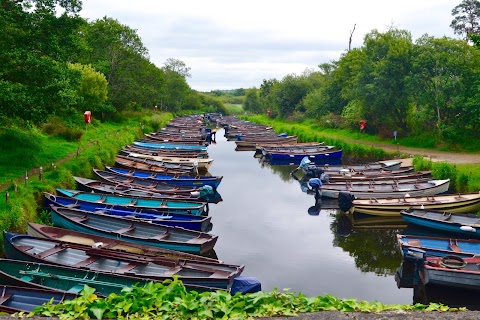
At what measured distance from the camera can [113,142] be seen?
3488cm

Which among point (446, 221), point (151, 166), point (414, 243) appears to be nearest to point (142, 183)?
point (151, 166)

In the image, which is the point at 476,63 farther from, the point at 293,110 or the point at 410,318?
the point at 293,110

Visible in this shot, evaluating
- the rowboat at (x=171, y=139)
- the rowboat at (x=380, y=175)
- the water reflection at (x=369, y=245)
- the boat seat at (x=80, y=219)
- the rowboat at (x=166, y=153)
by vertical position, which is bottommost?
the water reflection at (x=369, y=245)

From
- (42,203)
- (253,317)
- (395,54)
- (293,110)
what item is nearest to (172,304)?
(253,317)

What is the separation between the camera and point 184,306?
6719 mm

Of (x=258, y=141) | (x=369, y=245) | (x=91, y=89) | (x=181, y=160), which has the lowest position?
(x=369, y=245)

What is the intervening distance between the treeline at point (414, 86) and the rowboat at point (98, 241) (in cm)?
2650

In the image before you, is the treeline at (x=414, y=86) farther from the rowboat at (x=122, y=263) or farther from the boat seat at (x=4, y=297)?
the boat seat at (x=4, y=297)

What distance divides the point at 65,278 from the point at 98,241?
11.3ft

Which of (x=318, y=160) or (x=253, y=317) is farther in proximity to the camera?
(x=318, y=160)

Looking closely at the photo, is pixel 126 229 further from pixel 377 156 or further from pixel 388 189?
pixel 377 156

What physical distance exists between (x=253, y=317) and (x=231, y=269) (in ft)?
19.9

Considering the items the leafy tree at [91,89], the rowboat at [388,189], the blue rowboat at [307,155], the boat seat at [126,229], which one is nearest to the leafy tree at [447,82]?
the blue rowboat at [307,155]

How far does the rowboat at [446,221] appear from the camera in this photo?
1834 centimetres
